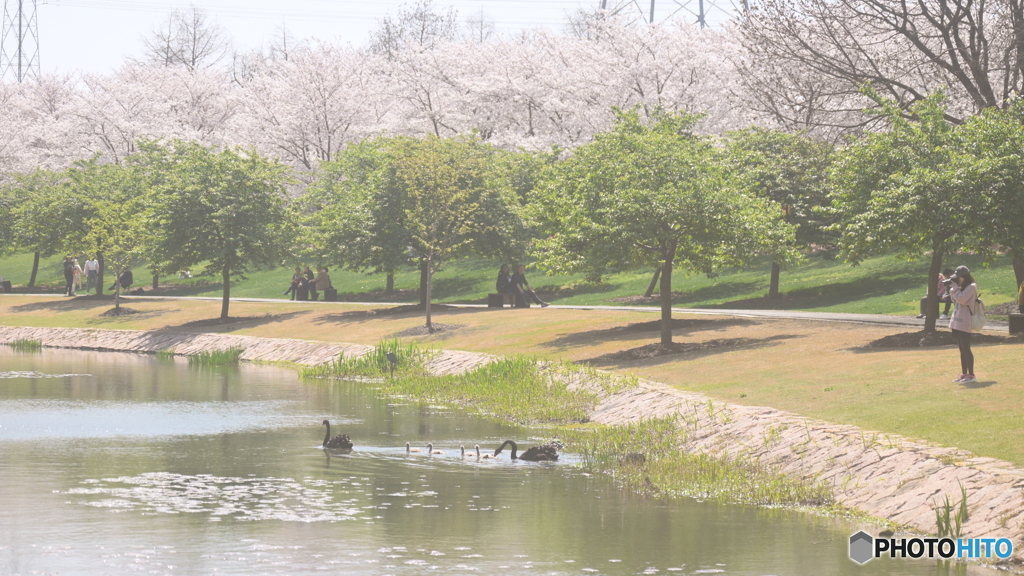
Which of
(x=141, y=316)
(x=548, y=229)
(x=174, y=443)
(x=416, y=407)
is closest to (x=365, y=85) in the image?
(x=141, y=316)

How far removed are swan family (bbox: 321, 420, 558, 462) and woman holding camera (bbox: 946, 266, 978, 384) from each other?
706 centimetres

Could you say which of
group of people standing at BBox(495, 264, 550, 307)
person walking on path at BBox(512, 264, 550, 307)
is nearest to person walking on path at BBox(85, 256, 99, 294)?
group of people standing at BBox(495, 264, 550, 307)

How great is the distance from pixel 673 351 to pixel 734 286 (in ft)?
59.9

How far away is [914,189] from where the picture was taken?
2358 cm

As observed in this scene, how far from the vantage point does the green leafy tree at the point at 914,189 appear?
76.8ft

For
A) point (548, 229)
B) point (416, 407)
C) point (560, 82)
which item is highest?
point (560, 82)

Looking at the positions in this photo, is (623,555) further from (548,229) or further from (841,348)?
(548,229)

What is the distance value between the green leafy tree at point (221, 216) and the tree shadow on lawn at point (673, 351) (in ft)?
69.5

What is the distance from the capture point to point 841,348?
25531 mm

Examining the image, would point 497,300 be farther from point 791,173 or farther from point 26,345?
point 26,345

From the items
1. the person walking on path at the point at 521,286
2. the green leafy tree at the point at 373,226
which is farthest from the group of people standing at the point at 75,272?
the person walking on path at the point at 521,286

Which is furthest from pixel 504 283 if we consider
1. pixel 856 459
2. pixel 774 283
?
pixel 856 459

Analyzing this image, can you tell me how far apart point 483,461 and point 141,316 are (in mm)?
33515

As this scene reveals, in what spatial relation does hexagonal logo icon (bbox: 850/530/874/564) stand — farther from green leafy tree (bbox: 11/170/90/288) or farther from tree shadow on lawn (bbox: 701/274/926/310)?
green leafy tree (bbox: 11/170/90/288)
